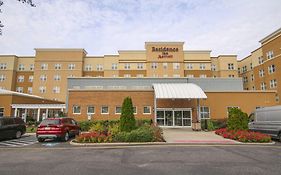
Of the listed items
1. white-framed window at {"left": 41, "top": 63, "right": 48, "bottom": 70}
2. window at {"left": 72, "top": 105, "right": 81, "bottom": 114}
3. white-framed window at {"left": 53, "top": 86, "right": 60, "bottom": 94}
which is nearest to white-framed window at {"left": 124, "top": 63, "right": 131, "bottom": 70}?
white-framed window at {"left": 53, "top": 86, "right": 60, "bottom": 94}

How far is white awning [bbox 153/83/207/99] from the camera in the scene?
25.5m

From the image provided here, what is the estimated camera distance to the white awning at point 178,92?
83.7 ft

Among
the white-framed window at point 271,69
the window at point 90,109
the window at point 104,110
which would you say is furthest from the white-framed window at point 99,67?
the white-framed window at point 271,69

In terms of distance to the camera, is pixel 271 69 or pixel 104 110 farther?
pixel 271 69

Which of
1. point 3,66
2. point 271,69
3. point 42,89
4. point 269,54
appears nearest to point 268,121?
A: point 271,69

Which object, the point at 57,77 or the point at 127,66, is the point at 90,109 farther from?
Result: the point at 57,77

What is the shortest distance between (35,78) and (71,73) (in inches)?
364

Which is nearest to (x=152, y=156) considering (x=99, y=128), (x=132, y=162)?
(x=132, y=162)

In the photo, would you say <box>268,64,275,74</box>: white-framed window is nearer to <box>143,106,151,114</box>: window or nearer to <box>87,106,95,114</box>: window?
<box>143,106,151,114</box>: window

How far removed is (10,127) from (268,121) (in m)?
20.7

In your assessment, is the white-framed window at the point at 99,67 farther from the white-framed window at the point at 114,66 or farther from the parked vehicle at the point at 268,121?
the parked vehicle at the point at 268,121

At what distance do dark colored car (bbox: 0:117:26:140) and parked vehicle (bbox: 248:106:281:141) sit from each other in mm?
20571

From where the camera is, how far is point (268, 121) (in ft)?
56.4

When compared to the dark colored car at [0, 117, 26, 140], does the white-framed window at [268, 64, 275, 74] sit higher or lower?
higher
